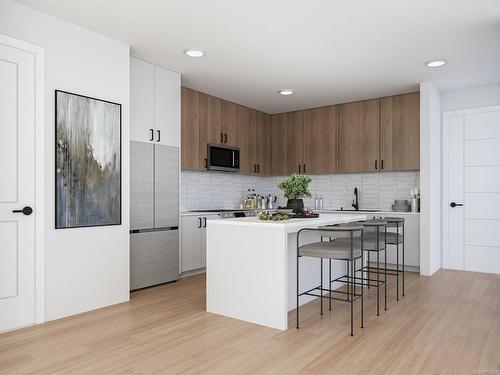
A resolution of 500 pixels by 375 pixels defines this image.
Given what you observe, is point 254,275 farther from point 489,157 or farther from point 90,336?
point 489,157

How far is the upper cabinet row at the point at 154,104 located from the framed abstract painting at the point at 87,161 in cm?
48

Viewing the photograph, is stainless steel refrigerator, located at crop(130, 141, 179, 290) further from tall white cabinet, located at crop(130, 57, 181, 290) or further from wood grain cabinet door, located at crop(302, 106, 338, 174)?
wood grain cabinet door, located at crop(302, 106, 338, 174)

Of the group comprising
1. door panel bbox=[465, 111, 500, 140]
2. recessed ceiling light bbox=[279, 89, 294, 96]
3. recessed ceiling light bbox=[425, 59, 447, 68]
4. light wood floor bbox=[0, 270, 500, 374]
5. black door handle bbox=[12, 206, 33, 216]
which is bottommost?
light wood floor bbox=[0, 270, 500, 374]

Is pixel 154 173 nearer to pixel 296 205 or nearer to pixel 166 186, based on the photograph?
pixel 166 186

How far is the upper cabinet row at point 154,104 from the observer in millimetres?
4160

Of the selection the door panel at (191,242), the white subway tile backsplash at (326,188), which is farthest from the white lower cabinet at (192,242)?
the white subway tile backsplash at (326,188)

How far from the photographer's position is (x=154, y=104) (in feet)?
14.4

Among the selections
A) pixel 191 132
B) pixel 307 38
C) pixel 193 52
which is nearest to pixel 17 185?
pixel 193 52

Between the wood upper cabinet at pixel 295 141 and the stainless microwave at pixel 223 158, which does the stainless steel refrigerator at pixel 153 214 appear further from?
the wood upper cabinet at pixel 295 141

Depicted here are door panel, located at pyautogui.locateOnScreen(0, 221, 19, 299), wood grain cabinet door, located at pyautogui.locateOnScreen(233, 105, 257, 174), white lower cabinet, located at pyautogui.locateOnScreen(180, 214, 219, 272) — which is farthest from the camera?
wood grain cabinet door, located at pyautogui.locateOnScreen(233, 105, 257, 174)

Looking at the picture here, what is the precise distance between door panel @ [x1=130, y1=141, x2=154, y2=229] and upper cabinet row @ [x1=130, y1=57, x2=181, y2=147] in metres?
0.13

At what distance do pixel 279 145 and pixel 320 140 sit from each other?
802 millimetres

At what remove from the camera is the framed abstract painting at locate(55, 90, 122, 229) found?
10.7 ft

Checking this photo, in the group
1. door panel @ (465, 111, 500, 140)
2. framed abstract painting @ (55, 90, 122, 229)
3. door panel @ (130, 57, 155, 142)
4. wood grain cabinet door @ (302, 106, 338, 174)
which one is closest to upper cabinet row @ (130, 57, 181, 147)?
door panel @ (130, 57, 155, 142)
